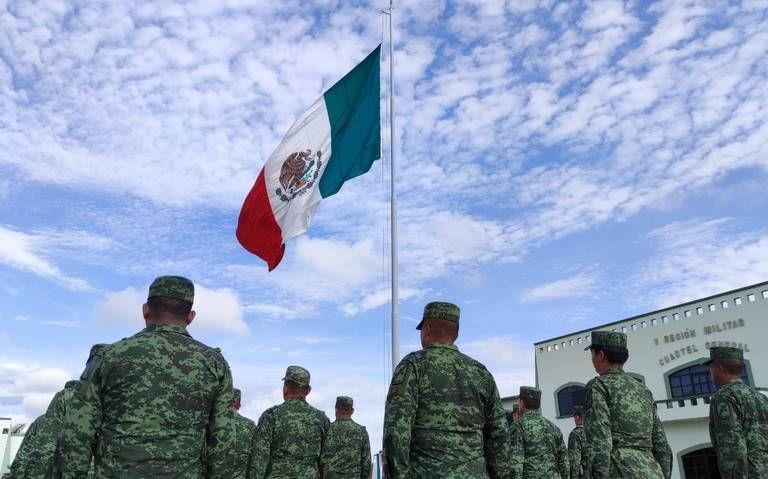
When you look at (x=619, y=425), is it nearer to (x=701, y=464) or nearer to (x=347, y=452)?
(x=347, y=452)

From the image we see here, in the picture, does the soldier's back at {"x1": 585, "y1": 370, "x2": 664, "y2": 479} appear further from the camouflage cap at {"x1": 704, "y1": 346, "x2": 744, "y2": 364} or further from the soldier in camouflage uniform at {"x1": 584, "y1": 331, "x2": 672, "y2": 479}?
the camouflage cap at {"x1": 704, "y1": 346, "x2": 744, "y2": 364}

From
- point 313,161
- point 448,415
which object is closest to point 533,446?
point 448,415

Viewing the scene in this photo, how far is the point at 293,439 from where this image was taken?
6.09m

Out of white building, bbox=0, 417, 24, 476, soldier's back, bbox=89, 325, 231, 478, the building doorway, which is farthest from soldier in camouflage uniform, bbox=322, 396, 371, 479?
white building, bbox=0, 417, 24, 476

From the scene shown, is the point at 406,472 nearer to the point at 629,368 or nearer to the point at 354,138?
the point at 354,138

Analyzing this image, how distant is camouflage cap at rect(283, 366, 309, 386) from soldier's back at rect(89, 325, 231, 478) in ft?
9.34

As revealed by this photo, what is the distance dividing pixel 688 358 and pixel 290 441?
2121 cm

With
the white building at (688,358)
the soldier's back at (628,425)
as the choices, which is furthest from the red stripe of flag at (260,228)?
the white building at (688,358)

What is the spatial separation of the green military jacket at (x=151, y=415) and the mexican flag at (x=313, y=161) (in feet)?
21.6

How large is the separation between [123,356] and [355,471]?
16.7 feet

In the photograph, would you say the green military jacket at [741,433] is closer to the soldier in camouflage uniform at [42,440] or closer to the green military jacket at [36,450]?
the soldier in camouflage uniform at [42,440]

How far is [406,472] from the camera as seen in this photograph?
3.82 m

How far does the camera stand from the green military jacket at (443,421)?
3861mm

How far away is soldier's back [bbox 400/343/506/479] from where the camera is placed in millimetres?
3891
